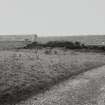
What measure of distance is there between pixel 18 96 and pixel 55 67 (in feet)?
29.2

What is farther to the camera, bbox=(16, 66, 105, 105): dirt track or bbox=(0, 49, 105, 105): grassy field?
bbox=(0, 49, 105, 105): grassy field

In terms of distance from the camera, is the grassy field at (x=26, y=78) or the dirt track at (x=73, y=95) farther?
the grassy field at (x=26, y=78)

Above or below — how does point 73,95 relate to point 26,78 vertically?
below

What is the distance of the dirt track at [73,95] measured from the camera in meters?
11.9

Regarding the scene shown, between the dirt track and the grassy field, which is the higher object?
the grassy field

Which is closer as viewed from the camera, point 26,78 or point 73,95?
point 73,95

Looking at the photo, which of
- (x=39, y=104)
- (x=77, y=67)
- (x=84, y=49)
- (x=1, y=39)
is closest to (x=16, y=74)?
(x=39, y=104)

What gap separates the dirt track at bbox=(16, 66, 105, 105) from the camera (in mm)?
11867

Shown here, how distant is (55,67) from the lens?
2128 centimetres

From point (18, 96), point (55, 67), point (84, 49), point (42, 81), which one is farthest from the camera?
point (84, 49)

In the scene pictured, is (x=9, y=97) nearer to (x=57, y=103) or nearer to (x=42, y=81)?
(x=57, y=103)

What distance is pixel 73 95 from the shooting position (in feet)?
42.8

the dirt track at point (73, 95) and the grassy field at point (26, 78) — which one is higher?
the grassy field at point (26, 78)

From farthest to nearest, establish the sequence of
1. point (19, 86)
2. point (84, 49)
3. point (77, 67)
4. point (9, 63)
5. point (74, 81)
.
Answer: point (84, 49) < point (77, 67) < point (9, 63) < point (74, 81) < point (19, 86)
